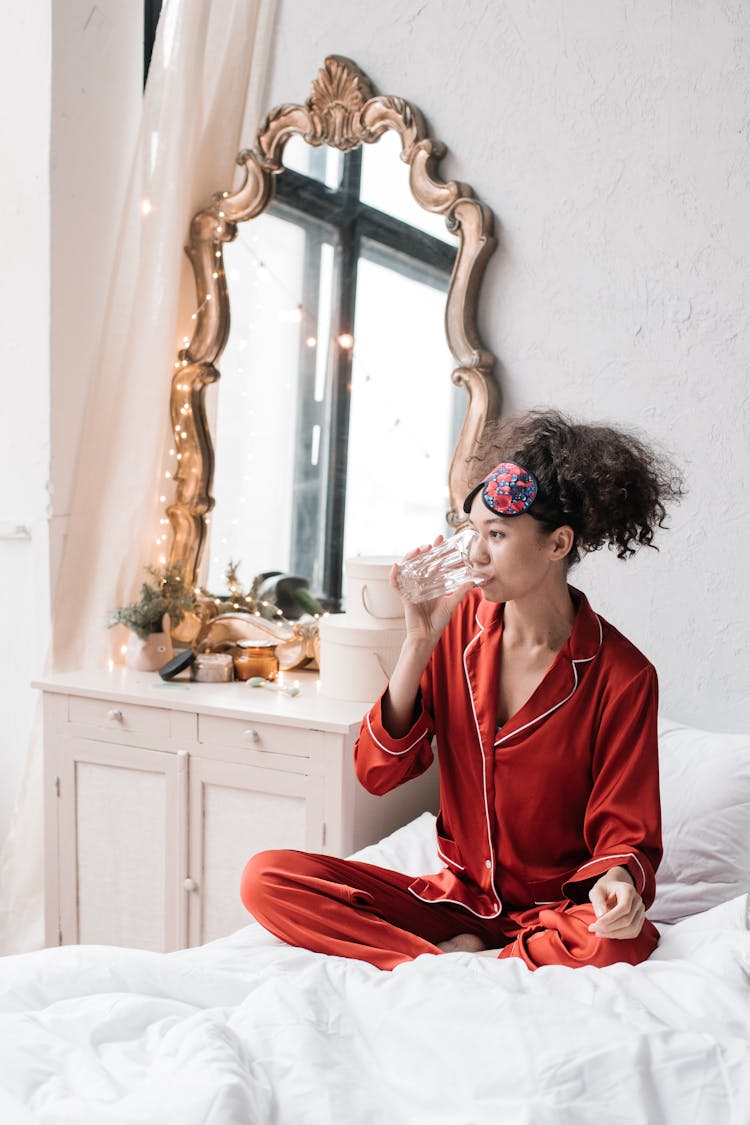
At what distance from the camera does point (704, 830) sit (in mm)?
1989

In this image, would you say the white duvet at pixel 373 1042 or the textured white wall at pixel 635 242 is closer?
the white duvet at pixel 373 1042

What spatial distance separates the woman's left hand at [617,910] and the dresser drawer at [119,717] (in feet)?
3.81

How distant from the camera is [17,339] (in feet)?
9.29

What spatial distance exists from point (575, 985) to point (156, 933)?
1.33 metres

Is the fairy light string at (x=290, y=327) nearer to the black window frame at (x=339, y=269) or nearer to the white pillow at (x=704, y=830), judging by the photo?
the black window frame at (x=339, y=269)

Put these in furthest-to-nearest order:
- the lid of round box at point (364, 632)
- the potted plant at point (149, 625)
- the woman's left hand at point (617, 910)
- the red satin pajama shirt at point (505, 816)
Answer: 1. the potted plant at point (149, 625)
2. the lid of round box at point (364, 632)
3. the red satin pajama shirt at point (505, 816)
4. the woman's left hand at point (617, 910)

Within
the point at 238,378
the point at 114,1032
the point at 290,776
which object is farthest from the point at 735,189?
the point at 114,1032

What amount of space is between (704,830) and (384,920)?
0.59m

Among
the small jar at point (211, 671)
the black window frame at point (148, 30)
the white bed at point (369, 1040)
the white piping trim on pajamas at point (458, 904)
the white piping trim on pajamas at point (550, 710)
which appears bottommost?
the white piping trim on pajamas at point (458, 904)

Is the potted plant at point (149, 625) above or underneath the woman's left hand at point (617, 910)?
above

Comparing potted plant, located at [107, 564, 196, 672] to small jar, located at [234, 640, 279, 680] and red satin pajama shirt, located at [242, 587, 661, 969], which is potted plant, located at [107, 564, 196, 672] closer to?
small jar, located at [234, 640, 279, 680]

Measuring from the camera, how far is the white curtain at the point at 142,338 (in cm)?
276

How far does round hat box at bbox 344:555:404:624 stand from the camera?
2.42 m

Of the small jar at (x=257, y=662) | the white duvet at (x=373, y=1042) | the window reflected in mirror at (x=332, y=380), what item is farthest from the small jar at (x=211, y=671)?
the white duvet at (x=373, y=1042)
